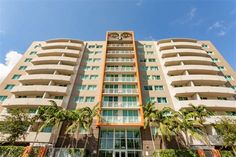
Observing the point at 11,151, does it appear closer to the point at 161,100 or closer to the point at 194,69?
the point at 161,100

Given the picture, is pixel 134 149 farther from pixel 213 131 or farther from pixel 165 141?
pixel 213 131

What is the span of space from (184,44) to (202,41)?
10474 millimetres

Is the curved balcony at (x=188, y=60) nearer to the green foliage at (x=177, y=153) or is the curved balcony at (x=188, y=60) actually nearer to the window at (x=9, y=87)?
the green foliage at (x=177, y=153)

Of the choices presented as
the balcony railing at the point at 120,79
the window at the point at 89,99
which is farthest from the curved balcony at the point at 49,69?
the balcony railing at the point at 120,79

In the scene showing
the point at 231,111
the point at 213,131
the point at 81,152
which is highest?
the point at 231,111

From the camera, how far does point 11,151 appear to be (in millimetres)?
22359

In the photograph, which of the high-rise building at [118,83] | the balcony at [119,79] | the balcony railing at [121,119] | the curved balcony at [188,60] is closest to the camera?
the high-rise building at [118,83]

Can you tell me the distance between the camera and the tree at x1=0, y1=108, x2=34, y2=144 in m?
23.0

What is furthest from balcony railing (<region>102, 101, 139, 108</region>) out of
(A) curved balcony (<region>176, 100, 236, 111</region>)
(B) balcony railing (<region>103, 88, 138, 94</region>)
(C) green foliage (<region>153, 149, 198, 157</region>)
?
(C) green foliage (<region>153, 149, 198, 157</region>)

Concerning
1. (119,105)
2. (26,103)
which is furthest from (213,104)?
(26,103)

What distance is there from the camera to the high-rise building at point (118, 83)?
2622 centimetres

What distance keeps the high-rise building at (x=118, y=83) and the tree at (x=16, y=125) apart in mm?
1705

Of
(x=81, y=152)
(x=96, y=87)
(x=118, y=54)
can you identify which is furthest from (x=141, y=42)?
(x=81, y=152)

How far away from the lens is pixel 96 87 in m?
34.2
